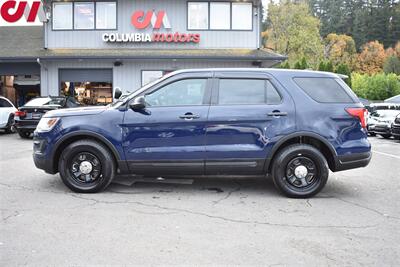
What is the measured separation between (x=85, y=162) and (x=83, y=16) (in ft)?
57.1

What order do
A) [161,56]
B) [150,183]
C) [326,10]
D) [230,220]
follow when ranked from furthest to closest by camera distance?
[326,10] < [161,56] < [150,183] < [230,220]

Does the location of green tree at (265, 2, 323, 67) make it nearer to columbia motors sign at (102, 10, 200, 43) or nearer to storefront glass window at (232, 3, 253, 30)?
storefront glass window at (232, 3, 253, 30)

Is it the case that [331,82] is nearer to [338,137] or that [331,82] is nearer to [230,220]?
[338,137]

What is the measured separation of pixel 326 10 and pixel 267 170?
96286 millimetres

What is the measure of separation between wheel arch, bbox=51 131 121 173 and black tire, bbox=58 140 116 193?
0.23 feet

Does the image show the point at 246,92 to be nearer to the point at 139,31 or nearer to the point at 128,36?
the point at 128,36

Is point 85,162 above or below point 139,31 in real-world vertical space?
below

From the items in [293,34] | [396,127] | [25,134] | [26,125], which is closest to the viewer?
[26,125]

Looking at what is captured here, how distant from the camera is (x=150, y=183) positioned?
7.34 meters

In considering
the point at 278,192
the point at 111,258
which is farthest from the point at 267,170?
the point at 111,258

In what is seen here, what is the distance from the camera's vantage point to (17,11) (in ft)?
85.3

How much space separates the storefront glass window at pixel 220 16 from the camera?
22.0 metres

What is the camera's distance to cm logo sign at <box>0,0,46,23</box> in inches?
987

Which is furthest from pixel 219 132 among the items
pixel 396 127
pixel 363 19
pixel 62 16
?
pixel 363 19
